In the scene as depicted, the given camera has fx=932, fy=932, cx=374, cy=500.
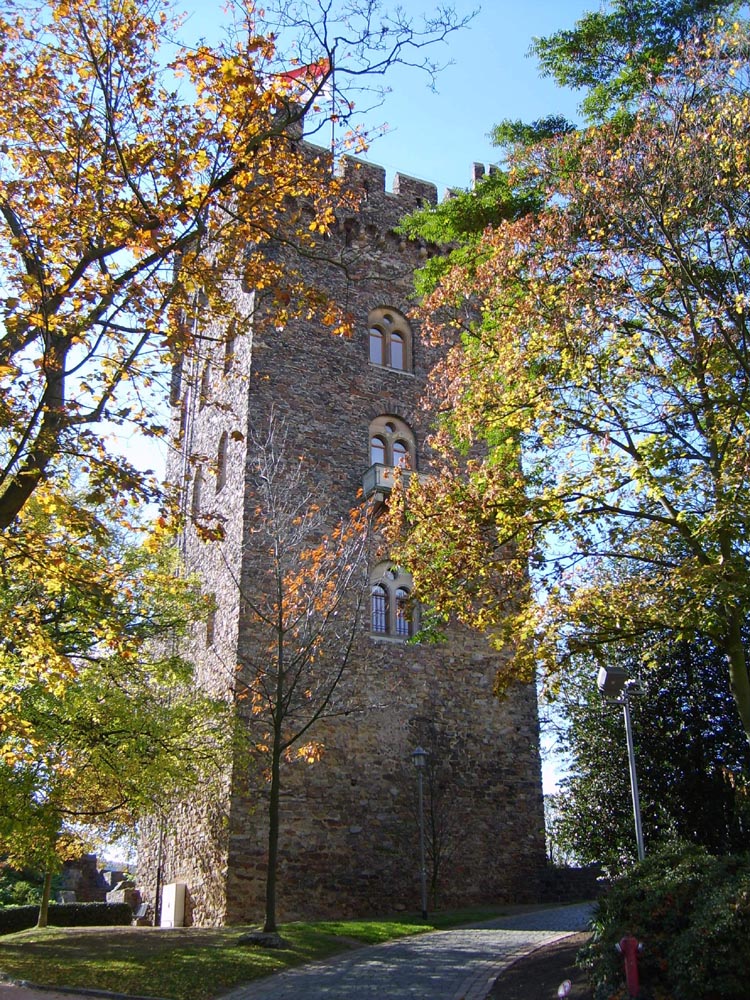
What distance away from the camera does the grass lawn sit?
11.6m

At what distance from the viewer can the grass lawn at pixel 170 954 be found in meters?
11.6

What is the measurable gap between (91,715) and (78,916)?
41.9 feet

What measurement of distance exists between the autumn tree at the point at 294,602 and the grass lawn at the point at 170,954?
8.38 feet

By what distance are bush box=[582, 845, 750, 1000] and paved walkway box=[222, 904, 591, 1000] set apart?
184cm

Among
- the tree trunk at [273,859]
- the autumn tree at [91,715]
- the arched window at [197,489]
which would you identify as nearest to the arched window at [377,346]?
the arched window at [197,489]

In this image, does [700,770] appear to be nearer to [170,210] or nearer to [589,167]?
[589,167]

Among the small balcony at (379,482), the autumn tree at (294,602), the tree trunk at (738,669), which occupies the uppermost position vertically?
the small balcony at (379,482)

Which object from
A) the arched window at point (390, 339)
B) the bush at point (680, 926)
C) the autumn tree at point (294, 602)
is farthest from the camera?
the arched window at point (390, 339)

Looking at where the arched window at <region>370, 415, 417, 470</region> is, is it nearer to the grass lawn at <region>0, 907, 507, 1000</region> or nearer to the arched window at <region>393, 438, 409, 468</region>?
the arched window at <region>393, 438, 409, 468</region>

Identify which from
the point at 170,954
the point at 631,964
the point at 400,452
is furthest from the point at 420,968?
the point at 400,452

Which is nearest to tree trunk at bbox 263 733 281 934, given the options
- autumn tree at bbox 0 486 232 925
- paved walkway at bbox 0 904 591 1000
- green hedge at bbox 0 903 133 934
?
paved walkway at bbox 0 904 591 1000

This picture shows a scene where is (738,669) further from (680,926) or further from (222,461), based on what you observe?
(222,461)

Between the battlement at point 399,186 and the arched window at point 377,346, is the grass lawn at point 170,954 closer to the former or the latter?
the arched window at point 377,346

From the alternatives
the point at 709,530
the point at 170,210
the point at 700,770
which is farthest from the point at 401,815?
the point at 170,210
